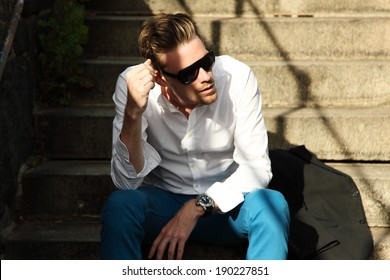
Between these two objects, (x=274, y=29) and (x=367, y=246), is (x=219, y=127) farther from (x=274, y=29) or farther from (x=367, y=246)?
(x=274, y=29)

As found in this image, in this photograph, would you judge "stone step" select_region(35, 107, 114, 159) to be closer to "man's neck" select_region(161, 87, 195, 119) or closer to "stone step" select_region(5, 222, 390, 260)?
"stone step" select_region(5, 222, 390, 260)

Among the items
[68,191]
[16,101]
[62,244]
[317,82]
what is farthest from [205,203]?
[317,82]

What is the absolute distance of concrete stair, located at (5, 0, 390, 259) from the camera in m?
3.80

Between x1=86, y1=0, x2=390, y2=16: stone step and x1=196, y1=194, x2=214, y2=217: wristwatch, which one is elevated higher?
x1=86, y1=0, x2=390, y2=16: stone step

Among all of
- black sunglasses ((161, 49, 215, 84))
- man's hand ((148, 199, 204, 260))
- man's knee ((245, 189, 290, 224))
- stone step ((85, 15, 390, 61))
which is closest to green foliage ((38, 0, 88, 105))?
stone step ((85, 15, 390, 61))

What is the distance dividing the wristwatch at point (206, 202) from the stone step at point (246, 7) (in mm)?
2064

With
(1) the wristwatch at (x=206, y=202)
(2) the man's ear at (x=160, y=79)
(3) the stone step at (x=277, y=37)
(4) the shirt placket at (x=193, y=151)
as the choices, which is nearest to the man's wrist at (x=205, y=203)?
(1) the wristwatch at (x=206, y=202)

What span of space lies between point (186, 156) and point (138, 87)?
494 millimetres

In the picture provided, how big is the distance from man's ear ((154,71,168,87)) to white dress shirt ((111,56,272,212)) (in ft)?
0.30

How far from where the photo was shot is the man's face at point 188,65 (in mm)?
3172

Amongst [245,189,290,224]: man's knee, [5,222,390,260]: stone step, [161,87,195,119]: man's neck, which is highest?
[161,87,195,119]: man's neck

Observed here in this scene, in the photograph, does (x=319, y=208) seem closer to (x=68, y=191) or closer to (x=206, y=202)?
(x=206, y=202)
